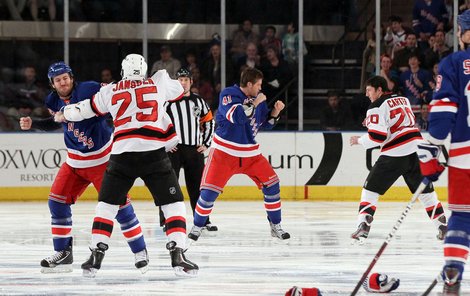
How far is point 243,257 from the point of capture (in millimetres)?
8312

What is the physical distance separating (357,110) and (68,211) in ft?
24.3

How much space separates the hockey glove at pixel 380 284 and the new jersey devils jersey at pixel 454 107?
3.16 feet

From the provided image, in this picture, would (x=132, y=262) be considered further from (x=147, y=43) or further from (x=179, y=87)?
(x=147, y=43)

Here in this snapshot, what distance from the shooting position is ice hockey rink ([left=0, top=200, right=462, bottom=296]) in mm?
6738

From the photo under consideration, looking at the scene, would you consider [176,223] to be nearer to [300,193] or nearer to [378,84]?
[378,84]

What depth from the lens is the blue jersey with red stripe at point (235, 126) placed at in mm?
9016

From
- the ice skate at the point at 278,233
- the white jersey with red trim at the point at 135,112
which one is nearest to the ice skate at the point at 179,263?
the white jersey with red trim at the point at 135,112

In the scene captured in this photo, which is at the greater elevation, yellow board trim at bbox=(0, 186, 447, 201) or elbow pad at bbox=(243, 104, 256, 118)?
elbow pad at bbox=(243, 104, 256, 118)

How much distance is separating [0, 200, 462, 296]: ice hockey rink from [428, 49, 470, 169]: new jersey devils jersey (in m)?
1.11

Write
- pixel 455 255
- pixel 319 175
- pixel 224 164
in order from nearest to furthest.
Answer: pixel 455 255, pixel 224 164, pixel 319 175

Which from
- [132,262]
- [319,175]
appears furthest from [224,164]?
[319,175]

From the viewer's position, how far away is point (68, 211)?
7.62m

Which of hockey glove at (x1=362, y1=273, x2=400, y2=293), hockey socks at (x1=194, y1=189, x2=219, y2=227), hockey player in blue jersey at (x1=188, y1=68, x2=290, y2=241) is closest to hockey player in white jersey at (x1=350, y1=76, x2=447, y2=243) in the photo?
hockey player in blue jersey at (x1=188, y1=68, x2=290, y2=241)

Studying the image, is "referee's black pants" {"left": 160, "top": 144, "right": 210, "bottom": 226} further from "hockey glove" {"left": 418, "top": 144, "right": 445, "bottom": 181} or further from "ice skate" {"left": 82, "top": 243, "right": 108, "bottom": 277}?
"hockey glove" {"left": 418, "top": 144, "right": 445, "bottom": 181}
